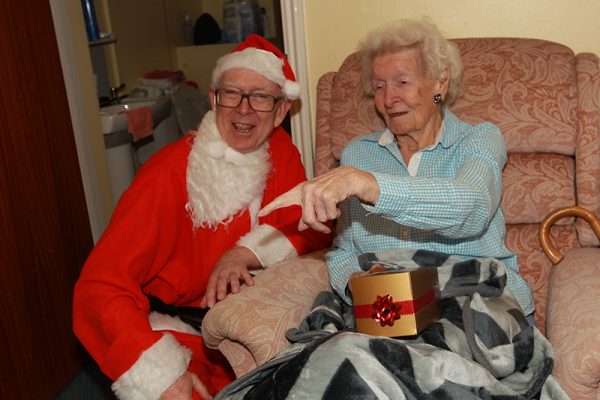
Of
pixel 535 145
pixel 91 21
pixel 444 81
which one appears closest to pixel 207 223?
pixel 444 81

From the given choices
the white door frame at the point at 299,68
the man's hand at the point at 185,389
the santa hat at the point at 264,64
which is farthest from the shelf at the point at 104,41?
the man's hand at the point at 185,389

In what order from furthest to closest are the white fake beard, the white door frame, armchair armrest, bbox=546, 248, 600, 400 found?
the white door frame, the white fake beard, armchair armrest, bbox=546, 248, 600, 400

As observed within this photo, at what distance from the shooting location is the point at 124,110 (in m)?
3.18

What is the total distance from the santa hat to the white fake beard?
0.49 ft

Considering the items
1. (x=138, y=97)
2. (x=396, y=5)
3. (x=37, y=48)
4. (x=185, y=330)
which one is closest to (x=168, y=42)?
(x=138, y=97)

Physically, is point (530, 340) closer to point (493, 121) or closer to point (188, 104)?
point (493, 121)

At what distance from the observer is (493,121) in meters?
1.67

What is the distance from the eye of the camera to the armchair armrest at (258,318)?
1.31m

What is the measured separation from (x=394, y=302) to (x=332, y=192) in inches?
10.3

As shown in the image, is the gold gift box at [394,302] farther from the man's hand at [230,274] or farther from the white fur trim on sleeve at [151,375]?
the white fur trim on sleeve at [151,375]

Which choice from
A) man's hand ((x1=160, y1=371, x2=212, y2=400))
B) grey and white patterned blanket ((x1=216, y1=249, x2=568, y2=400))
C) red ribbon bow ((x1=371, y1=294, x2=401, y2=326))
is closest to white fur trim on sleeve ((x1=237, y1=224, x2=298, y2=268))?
grey and white patterned blanket ((x1=216, y1=249, x2=568, y2=400))

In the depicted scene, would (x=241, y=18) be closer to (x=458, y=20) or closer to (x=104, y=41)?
(x=104, y=41)

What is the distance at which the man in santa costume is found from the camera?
1.50 metres

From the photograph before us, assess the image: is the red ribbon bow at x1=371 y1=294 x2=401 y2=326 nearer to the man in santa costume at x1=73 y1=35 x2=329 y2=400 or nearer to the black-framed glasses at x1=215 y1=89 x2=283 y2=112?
the man in santa costume at x1=73 y1=35 x2=329 y2=400
